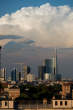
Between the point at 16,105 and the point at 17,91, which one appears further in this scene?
the point at 17,91

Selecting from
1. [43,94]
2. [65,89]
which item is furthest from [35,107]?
[65,89]

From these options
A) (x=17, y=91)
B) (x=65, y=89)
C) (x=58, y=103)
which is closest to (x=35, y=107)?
(x=58, y=103)

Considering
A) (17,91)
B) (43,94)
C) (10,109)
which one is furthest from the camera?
(17,91)

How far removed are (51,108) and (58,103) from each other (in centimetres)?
115

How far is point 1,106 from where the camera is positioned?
1299 inches

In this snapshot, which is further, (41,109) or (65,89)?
(65,89)

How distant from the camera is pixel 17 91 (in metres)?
83.9

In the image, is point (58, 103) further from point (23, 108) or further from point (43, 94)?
point (43, 94)

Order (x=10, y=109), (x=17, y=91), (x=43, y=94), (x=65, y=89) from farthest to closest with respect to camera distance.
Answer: (x=65, y=89), (x=17, y=91), (x=43, y=94), (x=10, y=109)

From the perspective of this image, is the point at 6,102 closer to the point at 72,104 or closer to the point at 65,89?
the point at 72,104

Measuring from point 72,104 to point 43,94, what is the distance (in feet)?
129

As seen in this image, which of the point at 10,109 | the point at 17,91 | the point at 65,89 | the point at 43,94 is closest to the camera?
the point at 10,109

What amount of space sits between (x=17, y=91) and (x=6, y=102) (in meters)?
51.1

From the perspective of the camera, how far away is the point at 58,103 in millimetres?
33750
